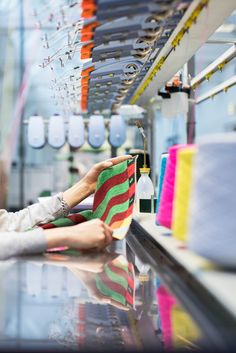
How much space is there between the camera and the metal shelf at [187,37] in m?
1.25

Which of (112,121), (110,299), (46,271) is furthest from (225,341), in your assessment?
(112,121)

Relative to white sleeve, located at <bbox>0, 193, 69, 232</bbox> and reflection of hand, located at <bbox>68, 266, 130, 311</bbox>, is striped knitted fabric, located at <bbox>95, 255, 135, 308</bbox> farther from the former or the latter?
white sleeve, located at <bbox>0, 193, 69, 232</bbox>

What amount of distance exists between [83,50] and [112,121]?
67.4 inches

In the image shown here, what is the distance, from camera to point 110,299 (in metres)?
0.90

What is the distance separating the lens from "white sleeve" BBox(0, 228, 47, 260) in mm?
1146

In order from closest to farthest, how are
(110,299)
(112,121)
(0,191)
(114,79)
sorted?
(110,299) < (0,191) < (114,79) < (112,121)

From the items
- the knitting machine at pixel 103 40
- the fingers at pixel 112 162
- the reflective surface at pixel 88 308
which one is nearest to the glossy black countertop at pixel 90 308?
the reflective surface at pixel 88 308

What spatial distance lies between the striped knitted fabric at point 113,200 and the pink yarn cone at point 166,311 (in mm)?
390

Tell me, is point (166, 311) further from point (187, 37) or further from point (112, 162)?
point (187, 37)

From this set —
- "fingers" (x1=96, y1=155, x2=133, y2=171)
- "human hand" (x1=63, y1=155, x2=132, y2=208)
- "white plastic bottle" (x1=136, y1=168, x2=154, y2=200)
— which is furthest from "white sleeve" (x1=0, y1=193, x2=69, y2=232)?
"white plastic bottle" (x1=136, y1=168, x2=154, y2=200)

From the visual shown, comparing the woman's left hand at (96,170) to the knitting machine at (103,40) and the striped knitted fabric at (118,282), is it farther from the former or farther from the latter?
the striped knitted fabric at (118,282)

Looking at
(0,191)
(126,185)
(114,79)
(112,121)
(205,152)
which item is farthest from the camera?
(112,121)

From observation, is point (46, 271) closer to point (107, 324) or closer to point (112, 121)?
point (107, 324)

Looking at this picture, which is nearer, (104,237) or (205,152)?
(205,152)
